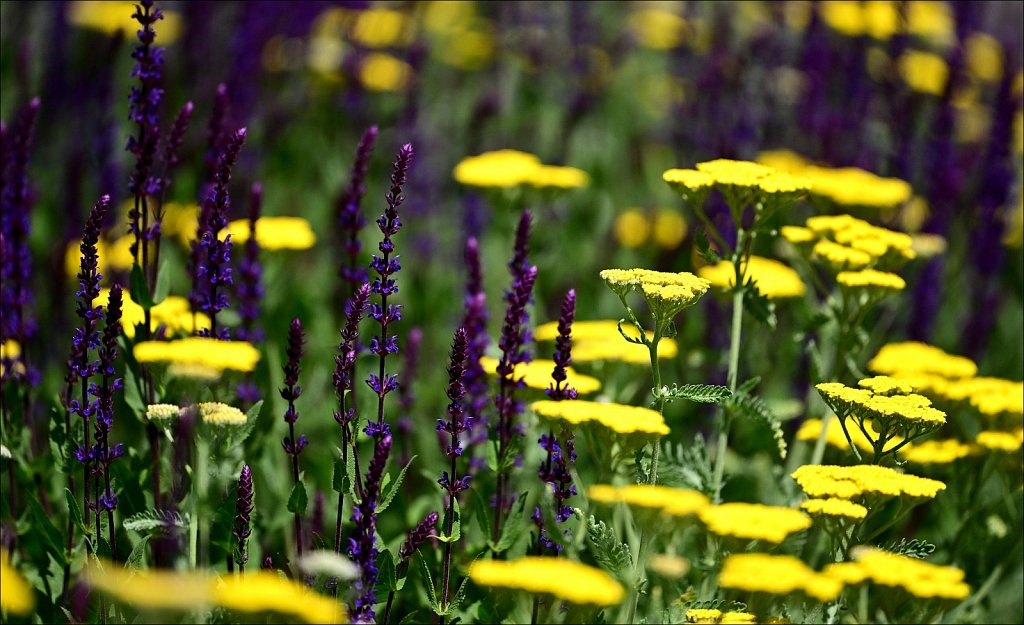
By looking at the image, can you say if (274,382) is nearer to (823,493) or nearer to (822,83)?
(823,493)

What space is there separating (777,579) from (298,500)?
1238mm

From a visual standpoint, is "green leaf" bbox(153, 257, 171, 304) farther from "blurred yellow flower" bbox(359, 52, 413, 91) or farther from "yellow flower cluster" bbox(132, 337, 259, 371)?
"blurred yellow flower" bbox(359, 52, 413, 91)

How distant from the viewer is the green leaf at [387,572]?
2.88 metres

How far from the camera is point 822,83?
7395 millimetres

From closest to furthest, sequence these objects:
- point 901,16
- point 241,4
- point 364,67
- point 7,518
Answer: point 7,518
point 901,16
point 241,4
point 364,67

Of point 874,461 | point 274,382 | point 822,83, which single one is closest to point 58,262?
point 274,382

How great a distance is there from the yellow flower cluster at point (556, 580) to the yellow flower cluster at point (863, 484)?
0.70 m

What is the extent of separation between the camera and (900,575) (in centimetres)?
250

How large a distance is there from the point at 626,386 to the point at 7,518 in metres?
2.04

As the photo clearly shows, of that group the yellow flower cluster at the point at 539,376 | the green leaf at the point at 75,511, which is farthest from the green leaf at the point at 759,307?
the green leaf at the point at 75,511

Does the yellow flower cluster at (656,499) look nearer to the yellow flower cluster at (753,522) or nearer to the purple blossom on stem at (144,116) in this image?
the yellow flower cluster at (753,522)

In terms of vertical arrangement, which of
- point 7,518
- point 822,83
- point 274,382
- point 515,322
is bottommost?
point 7,518

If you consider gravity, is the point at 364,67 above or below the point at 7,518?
above

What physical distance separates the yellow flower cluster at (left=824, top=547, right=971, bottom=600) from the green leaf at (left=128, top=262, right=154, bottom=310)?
6.39ft
